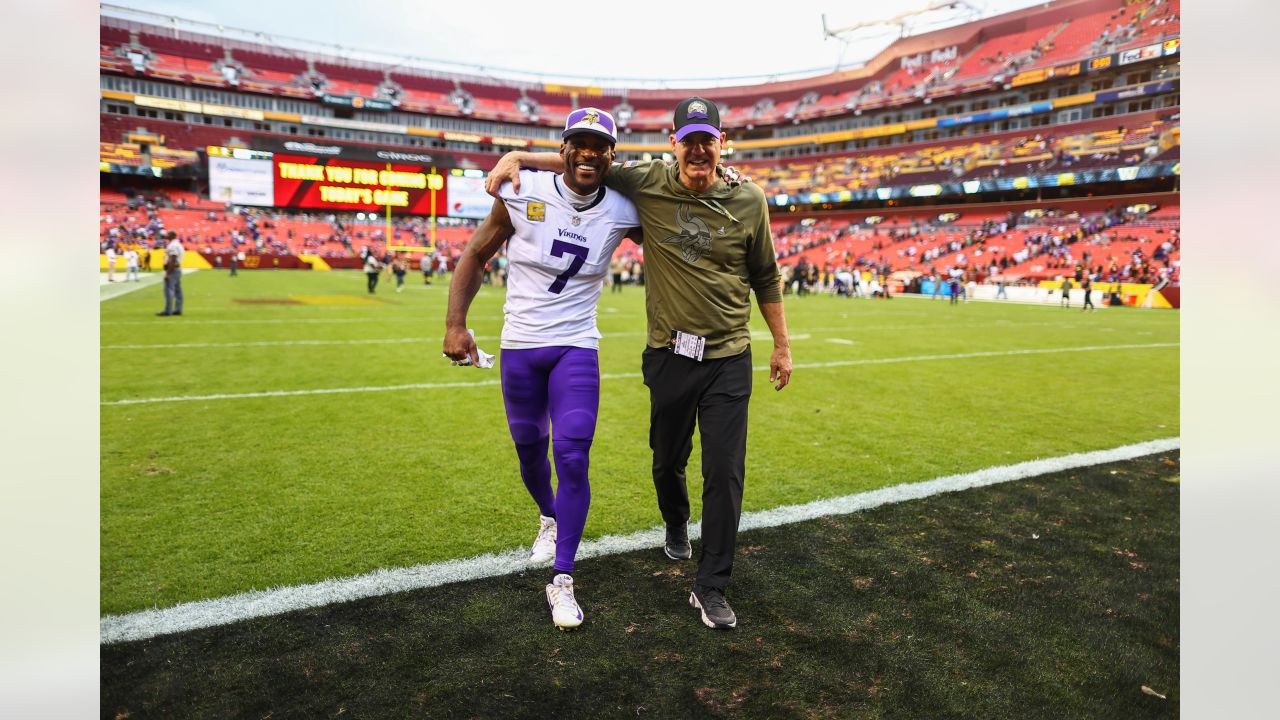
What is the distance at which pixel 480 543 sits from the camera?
361 cm

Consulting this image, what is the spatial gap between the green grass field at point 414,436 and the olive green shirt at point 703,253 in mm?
1286

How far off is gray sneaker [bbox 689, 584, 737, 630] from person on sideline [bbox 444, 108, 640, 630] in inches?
21.8

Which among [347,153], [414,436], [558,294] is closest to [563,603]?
[558,294]

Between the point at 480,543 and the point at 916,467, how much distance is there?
10.3 ft

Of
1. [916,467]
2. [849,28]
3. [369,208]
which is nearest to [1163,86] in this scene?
[849,28]

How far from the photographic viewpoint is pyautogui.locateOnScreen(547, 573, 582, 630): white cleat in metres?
2.82

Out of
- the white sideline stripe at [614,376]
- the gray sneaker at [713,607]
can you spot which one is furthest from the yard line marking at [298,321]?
the gray sneaker at [713,607]

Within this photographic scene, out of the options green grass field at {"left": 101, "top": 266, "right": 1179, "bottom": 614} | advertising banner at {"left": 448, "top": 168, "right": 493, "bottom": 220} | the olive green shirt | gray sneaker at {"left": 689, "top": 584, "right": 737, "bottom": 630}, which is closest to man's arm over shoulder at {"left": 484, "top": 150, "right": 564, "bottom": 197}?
the olive green shirt

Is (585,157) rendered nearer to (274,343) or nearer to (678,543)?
(678,543)

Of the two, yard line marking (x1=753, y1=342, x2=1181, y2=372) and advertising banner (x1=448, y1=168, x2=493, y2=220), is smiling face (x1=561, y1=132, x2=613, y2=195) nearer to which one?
yard line marking (x1=753, y1=342, x2=1181, y2=372)

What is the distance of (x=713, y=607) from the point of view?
291cm

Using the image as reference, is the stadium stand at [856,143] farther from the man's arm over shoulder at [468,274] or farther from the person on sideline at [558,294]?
the man's arm over shoulder at [468,274]
